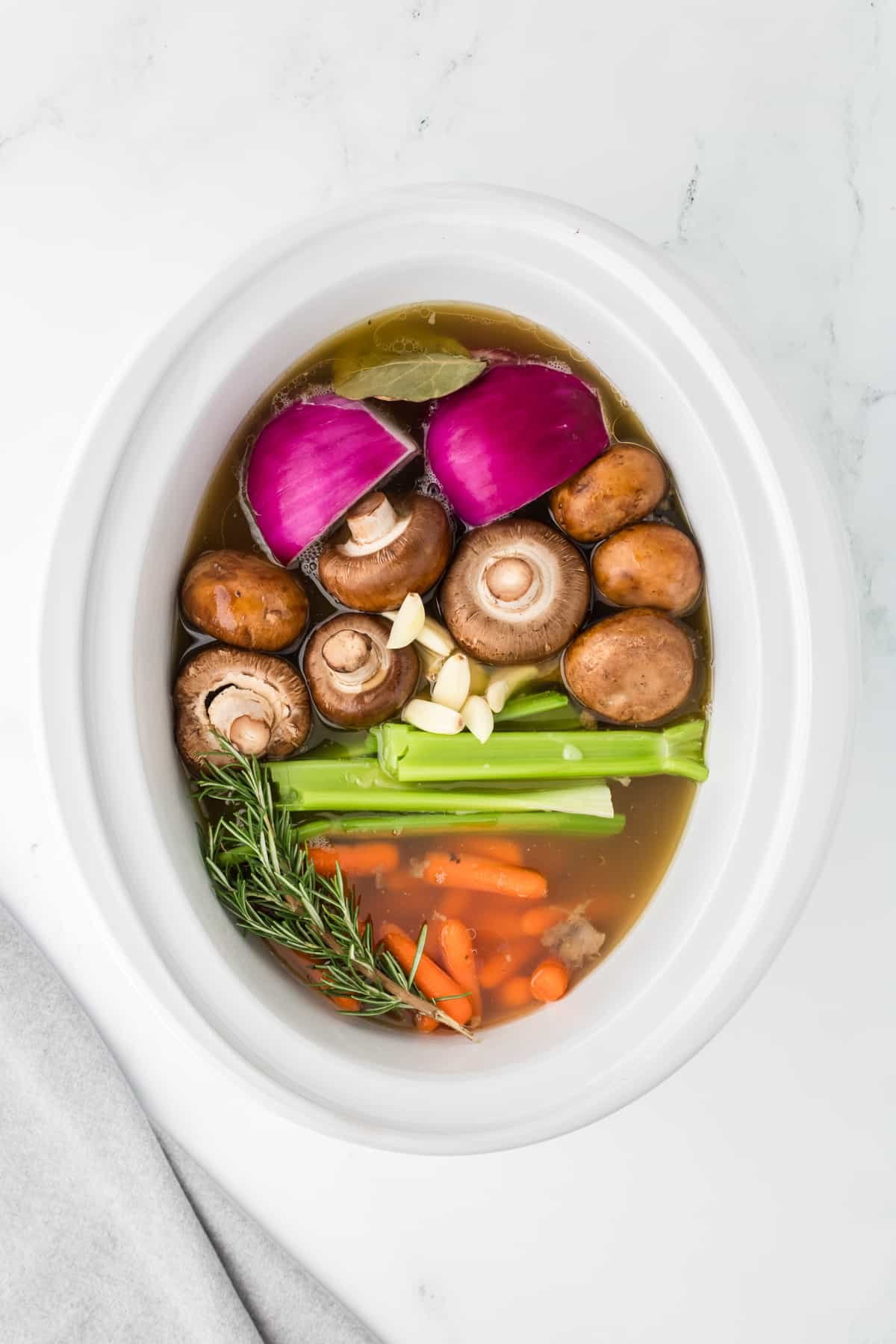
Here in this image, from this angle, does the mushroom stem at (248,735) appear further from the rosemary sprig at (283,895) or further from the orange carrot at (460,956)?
the orange carrot at (460,956)

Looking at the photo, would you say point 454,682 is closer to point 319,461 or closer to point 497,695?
point 497,695

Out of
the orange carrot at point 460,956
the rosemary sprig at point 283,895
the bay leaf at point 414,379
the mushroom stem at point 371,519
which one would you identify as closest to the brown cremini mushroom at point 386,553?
the mushroom stem at point 371,519

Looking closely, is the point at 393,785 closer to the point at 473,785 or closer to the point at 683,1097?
the point at 473,785

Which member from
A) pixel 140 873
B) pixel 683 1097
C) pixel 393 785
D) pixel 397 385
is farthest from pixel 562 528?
pixel 683 1097

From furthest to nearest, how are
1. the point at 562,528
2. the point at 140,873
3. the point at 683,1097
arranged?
the point at 683,1097
the point at 562,528
the point at 140,873

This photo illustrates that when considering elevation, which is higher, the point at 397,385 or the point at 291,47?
the point at 291,47
